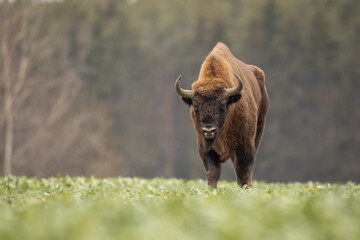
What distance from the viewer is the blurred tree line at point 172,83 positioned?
38.8 m

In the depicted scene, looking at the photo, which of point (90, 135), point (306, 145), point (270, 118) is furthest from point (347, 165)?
point (90, 135)

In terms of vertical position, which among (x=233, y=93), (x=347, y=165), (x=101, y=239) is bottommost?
(x=347, y=165)

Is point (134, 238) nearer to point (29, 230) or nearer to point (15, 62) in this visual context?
point (29, 230)

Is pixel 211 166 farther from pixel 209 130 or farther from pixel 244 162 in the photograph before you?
pixel 209 130

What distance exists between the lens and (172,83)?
48344 mm

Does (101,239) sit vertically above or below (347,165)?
above

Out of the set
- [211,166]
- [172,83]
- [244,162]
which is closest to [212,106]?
[211,166]

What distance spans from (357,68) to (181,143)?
15554 mm

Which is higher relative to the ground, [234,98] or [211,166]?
[234,98]

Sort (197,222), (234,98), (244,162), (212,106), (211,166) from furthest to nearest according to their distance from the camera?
1. (244,162)
2. (211,166)
3. (234,98)
4. (212,106)
5. (197,222)

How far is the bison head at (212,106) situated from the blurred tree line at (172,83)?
25.5 metres

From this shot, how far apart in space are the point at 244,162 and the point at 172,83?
39003mm

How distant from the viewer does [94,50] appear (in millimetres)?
45719

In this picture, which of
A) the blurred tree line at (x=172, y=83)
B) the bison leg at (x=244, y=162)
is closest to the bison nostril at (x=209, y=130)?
the bison leg at (x=244, y=162)
